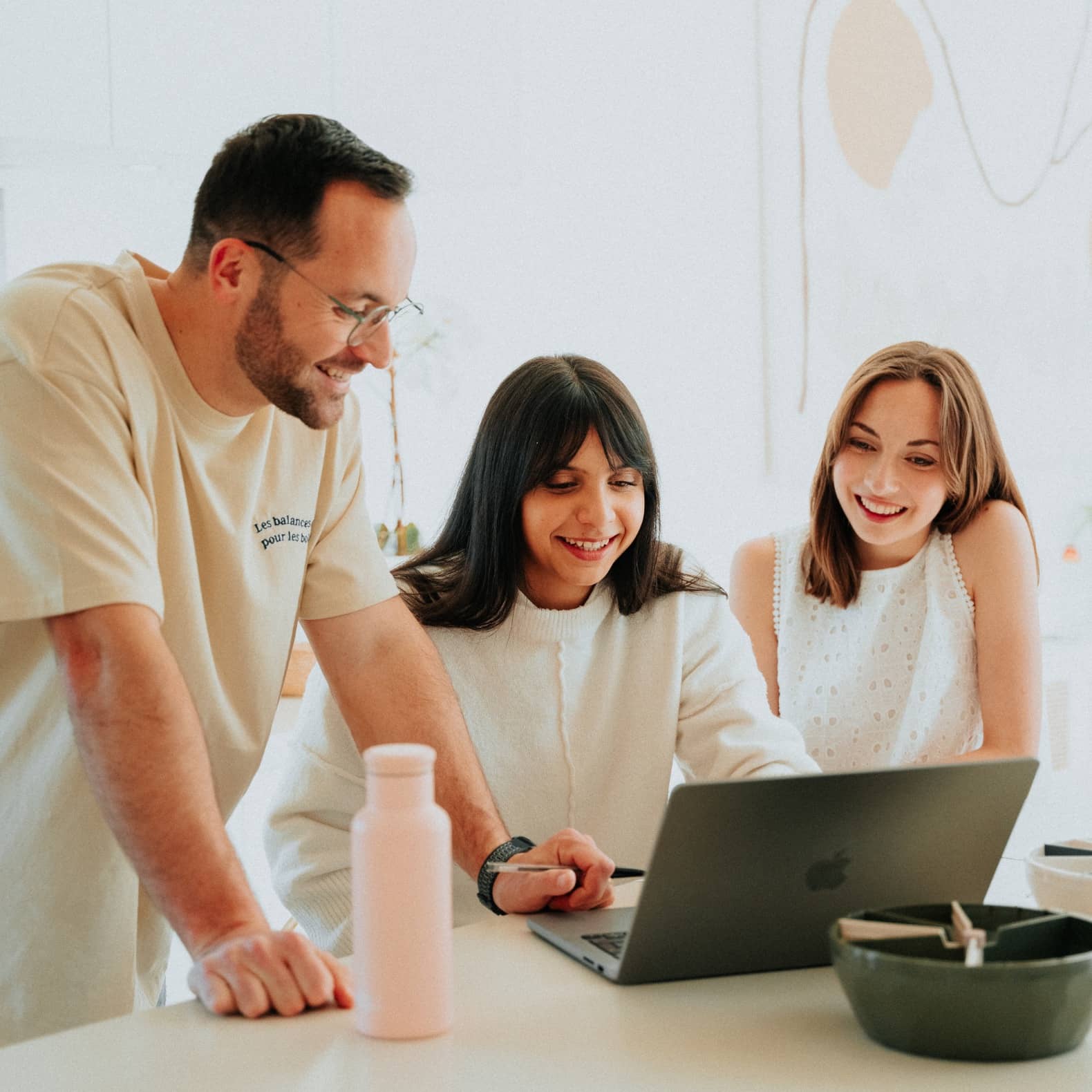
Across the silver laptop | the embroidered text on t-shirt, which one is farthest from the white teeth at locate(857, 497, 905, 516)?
the silver laptop

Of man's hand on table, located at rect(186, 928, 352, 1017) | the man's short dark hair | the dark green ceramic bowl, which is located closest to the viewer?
the dark green ceramic bowl

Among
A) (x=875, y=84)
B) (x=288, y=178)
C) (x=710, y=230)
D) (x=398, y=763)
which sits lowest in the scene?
(x=398, y=763)

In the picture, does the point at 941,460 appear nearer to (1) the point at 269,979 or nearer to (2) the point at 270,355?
(2) the point at 270,355

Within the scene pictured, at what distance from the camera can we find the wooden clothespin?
95 cm

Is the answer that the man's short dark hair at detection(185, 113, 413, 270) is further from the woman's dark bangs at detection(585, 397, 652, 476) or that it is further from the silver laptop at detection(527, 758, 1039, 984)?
the silver laptop at detection(527, 758, 1039, 984)

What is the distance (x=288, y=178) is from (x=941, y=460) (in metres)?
1.23

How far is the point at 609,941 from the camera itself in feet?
3.88

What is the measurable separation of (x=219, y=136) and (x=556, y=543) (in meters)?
1.92

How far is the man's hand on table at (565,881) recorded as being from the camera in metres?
1.27

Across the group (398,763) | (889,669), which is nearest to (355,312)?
(398,763)

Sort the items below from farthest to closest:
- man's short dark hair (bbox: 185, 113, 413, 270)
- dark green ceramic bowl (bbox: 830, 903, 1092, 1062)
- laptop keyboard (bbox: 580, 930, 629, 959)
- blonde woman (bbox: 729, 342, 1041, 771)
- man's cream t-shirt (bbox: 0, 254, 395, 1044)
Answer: blonde woman (bbox: 729, 342, 1041, 771)
man's short dark hair (bbox: 185, 113, 413, 270)
man's cream t-shirt (bbox: 0, 254, 395, 1044)
laptop keyboard (bbox: 580, 930, 629, 959)
dark green ceramic bowl (bbox: 830, 903, 1092, 1062)

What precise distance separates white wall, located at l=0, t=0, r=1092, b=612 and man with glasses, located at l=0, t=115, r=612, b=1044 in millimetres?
2122

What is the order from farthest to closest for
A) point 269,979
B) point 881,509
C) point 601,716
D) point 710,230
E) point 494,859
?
point 710,230 < point 881,509 < point 601,716 < point 494,859 < point 269,979

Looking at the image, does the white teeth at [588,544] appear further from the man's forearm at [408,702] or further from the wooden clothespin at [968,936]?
the wooden clothespin at [968,936]
